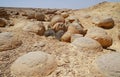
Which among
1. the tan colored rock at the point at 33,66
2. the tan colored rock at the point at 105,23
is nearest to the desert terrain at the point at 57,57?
the tan colored rock at the point at 33,66

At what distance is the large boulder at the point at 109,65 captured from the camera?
2.69 meters

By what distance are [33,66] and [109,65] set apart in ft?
3.78

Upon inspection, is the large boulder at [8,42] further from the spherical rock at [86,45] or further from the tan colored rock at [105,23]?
the tan colored rock at [105,23]

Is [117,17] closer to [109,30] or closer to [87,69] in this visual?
[109,30]

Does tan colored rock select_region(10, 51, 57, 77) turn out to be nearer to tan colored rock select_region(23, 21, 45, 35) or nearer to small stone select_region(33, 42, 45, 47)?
small stone select_region(33, 42, 45, 47)

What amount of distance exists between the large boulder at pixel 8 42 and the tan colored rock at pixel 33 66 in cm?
67

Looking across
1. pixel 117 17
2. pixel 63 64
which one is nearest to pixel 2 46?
pixel 63 64

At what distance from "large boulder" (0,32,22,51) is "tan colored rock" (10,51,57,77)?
67cm

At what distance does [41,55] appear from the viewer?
2.99 meters

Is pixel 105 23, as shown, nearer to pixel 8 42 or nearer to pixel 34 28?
pixel 34 28

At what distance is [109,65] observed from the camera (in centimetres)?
277

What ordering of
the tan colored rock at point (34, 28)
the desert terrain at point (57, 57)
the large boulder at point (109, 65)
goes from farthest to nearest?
1. the tan colored rock at point (34, 28)
2. the desert terrain at point (57, 57)
3. the large boulder at point (109, 65)

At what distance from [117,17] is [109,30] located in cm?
208

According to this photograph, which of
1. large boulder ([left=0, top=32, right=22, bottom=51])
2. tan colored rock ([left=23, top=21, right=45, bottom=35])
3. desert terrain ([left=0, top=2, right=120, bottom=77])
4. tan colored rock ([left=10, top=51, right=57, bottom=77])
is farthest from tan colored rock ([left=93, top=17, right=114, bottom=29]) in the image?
tan colored rock ([left=10, top=51, right=57, bottom=77])
